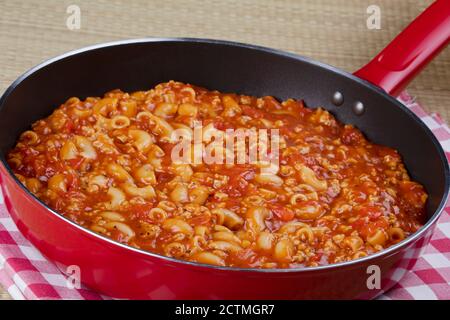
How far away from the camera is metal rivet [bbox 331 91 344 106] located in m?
3.19

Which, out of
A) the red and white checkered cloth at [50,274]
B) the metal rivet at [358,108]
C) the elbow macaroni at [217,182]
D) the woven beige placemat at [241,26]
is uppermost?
the woven beige placemat at [241,26]

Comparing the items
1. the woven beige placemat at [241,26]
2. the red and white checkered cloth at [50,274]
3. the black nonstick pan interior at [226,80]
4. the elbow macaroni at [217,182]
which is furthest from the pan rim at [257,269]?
the woven beige placemat at [241,26]

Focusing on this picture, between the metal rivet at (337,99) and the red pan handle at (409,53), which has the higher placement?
the red pan handle at (409,53)

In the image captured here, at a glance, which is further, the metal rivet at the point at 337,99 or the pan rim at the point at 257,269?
the metal rivet at the point at 337,99

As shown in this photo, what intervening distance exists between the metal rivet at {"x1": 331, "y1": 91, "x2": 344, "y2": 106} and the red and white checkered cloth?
679 millimetres

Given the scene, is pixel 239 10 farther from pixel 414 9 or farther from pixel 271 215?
pixel 271 215

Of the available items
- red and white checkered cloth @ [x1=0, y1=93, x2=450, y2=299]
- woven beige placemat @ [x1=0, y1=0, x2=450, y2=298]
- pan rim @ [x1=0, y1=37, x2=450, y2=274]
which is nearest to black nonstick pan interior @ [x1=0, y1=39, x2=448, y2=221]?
pan rim @ [x1=0, y1=37, x2=450, y2=274]

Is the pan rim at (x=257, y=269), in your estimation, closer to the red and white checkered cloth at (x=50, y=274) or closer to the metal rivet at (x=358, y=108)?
the metal rivet at (x=358, y=108)

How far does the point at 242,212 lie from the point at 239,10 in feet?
6.41

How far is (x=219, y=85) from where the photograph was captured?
3.31m

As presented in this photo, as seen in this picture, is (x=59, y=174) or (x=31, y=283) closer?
(x=31, y=283)

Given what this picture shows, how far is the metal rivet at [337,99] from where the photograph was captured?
3.19 metres

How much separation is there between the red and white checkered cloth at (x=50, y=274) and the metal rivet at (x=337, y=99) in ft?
2.23
